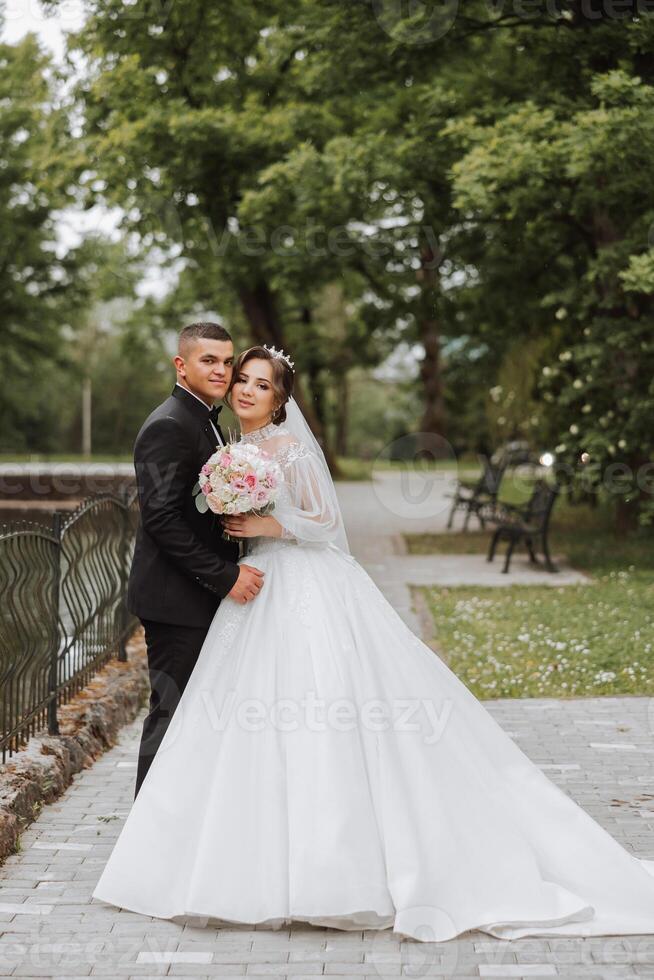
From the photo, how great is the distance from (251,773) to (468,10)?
1225 cm

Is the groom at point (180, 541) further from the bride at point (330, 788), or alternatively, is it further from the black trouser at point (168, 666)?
the bride at point (330, 788)

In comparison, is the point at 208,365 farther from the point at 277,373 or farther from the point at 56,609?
the point at 56,609

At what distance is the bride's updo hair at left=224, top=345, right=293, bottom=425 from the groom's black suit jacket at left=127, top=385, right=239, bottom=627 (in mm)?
242

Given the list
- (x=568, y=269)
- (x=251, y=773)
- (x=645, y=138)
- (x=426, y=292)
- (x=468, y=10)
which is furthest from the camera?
(x=426, y=292)

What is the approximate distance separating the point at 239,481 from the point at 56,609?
2389 millimetres

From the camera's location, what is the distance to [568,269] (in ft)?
58.7

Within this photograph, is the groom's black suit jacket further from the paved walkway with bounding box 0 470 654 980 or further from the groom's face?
the paved walkway with bounding box 0 470 654 980

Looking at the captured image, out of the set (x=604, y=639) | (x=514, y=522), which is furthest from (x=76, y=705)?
(x=514, y=522)

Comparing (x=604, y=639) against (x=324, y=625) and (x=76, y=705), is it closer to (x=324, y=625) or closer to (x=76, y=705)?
(x=76, y=705)

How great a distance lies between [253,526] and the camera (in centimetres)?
464

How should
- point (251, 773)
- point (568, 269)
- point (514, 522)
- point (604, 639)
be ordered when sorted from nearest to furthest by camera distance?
point (251, 773) < point (604, 639) < point (514, 522) < point (568, 269)

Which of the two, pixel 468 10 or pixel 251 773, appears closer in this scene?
pixel 251 773

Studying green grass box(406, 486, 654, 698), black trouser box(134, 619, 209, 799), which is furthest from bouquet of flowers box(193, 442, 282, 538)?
green grass box(406, 486, 654, 698)

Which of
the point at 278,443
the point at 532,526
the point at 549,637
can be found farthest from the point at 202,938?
the point at 532,526
